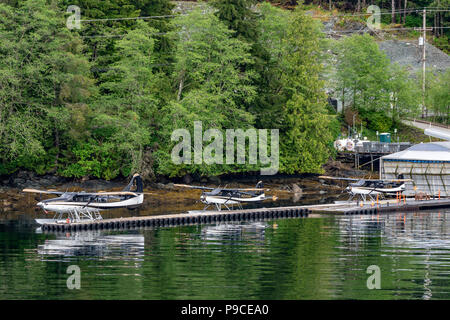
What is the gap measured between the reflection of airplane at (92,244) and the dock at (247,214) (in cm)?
242

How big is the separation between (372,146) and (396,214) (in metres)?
36.0

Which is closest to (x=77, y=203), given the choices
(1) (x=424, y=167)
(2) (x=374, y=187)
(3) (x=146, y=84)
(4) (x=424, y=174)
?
(2) (x=374, y=187)

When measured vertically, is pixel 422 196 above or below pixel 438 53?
below

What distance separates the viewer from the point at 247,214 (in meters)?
66.4

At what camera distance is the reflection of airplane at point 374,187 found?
75000mm

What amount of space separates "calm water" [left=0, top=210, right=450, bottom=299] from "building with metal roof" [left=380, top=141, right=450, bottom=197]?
2234 cm

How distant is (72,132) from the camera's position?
83.5 meters

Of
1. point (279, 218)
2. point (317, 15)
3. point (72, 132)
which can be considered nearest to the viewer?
point (279, 218)

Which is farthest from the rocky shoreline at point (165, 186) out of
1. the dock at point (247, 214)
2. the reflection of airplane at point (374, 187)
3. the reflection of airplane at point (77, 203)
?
the reflection of airplane at point (77, 203)

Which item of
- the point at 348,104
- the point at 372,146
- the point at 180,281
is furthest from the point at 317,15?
the point at 180,281

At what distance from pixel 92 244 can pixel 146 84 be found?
41295mm

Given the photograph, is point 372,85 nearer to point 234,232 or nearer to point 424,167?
point 424,167

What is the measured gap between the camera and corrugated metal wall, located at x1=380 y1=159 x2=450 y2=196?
8300 cm

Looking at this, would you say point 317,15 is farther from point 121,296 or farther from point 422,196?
point 121,296
